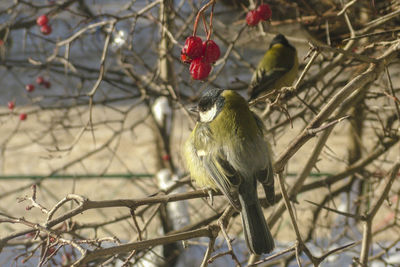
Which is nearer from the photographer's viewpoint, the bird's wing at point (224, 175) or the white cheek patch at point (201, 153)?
the bird's wing at point (224, 175)

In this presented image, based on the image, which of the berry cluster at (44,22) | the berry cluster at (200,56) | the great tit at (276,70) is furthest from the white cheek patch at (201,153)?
the berry cluster at (44,22)

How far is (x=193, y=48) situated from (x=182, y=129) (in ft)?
4.36

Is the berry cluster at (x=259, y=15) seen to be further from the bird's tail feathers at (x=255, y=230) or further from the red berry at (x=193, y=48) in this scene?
the bird's tail feathers at (x=255, y=230)

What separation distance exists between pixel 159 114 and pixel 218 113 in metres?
1.26

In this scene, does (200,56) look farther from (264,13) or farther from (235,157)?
(264,13)

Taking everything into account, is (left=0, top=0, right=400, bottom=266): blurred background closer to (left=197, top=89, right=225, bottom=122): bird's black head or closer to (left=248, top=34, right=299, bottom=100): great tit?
(left=248, top=34, right=299, bottom=100): great tit

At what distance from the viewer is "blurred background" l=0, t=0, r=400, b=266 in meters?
1.66

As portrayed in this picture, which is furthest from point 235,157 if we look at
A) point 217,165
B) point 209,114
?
point 209,114

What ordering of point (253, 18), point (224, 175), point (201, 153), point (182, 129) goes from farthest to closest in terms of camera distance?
point (182, 129) < point (253, 18) < point (201, 153) < point (224, 175)

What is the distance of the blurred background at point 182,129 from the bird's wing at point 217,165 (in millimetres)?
112

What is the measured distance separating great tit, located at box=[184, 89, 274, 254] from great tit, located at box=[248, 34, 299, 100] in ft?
2.46

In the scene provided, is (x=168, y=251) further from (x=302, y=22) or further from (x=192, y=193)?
(x=192, y=193)

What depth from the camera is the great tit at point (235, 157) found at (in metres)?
1.56

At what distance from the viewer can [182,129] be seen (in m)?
2.75
